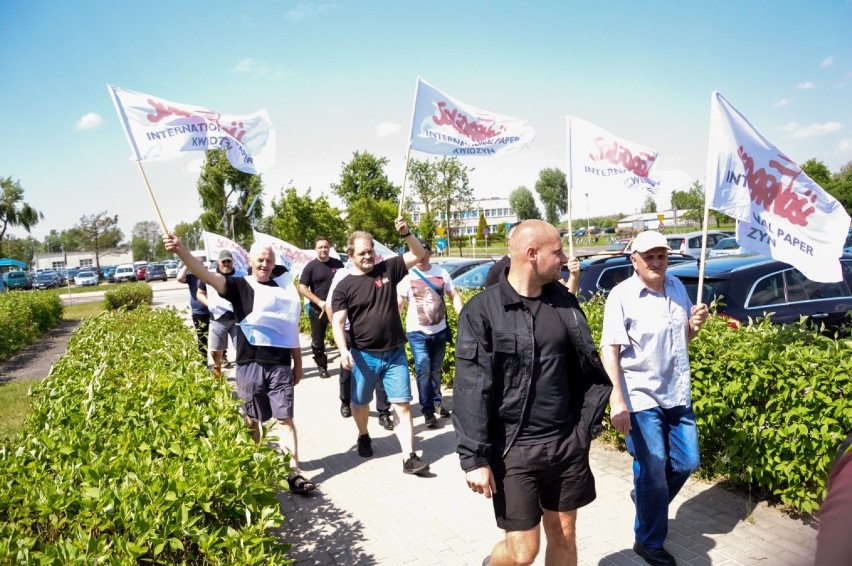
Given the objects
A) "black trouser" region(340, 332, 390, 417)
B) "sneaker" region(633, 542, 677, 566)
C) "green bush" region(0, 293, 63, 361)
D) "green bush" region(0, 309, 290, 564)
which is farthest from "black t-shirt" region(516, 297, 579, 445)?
"green bush" region(0, 293, 63, 361)

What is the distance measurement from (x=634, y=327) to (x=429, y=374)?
128 inches

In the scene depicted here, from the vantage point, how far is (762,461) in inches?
164

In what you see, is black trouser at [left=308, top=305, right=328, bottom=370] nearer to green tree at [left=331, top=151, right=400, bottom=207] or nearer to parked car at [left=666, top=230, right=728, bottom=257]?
parked car at [left=666, top=230, right=728, bottom=257]

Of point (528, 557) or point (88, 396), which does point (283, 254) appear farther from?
point (528, 557)

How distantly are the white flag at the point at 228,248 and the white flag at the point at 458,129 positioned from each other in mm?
4206

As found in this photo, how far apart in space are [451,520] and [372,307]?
6.30ft

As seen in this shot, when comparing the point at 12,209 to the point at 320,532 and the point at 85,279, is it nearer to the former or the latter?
the point at 85,279

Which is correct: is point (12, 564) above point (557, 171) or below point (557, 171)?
below

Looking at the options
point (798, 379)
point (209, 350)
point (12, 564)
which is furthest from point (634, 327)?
point (209, 350)

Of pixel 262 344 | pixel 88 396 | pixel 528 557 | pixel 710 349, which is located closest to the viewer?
pixel 528 557

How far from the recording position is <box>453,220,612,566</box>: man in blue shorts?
2.89 metres

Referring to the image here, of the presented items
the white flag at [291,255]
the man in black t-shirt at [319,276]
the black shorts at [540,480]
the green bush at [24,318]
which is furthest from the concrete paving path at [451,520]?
the green bush at [24,318]

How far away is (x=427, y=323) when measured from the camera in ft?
21.6

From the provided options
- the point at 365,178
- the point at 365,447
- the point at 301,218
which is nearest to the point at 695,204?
the point at 365,178
